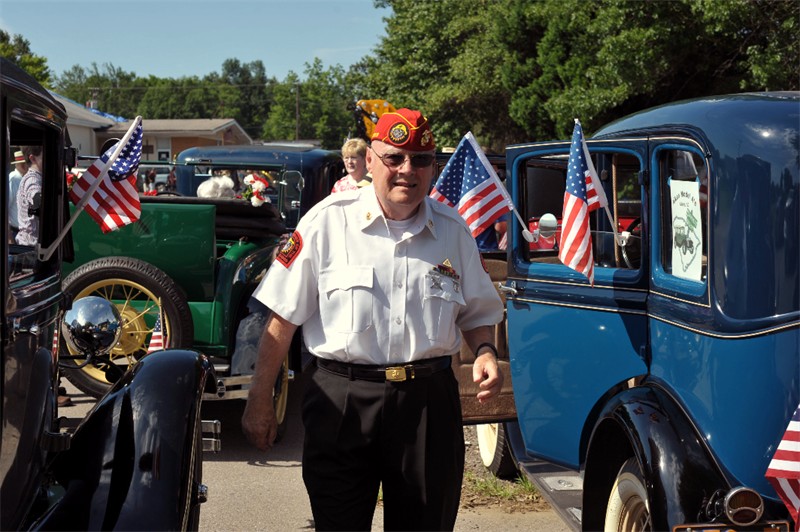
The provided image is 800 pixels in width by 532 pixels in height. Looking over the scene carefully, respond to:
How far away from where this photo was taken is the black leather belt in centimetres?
308

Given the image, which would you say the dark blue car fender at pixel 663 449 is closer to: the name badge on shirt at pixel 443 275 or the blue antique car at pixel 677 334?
the blue antique car at pixel 677 334

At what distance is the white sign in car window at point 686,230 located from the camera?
11.9 feet

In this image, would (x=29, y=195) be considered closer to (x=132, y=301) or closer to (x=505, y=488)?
(x=132, y=301)

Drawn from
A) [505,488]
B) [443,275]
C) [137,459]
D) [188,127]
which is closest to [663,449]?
[443,275]

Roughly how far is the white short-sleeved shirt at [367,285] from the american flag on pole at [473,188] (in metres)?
2.03

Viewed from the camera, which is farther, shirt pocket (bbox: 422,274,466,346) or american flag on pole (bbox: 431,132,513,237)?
american flag on pole (bbox: 431,132,513,237)

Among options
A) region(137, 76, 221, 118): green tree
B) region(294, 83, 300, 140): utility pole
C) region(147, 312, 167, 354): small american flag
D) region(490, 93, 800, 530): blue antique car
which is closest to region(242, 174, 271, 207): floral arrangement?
region(147, 312, 167, 354): small american flag

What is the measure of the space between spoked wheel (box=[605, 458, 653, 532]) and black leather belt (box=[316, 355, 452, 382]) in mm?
1008

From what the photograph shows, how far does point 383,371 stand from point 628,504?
132 centimetres

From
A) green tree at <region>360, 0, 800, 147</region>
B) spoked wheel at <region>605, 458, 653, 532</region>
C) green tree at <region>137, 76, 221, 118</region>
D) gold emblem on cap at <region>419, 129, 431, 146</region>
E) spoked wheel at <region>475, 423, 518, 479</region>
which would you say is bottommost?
spoked wheel at <region>475, 423, 518, 479</region>

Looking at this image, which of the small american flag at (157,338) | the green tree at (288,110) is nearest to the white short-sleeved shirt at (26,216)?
the small american flag at (157,338)

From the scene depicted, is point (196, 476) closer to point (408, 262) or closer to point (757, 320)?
point (408, 262)

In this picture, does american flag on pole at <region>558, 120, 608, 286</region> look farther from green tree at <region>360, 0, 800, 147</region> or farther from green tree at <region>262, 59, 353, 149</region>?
green tree at <region>262, 59, 353, 149</region>

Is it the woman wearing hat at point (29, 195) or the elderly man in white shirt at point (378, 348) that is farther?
the woman wearing hat at point (29, 195)
